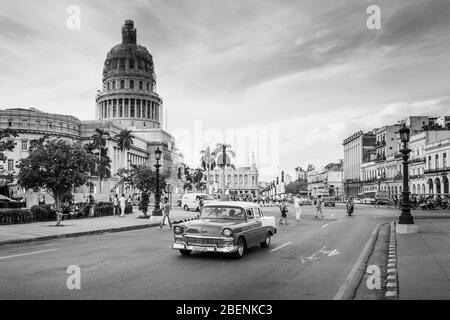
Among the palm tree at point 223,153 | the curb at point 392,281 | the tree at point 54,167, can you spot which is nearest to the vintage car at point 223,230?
the curb at point 392,281

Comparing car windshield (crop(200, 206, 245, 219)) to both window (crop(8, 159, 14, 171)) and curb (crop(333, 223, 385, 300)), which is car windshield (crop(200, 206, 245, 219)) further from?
window (crop(8, 159, 14, 171))

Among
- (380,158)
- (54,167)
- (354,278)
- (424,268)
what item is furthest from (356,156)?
(354,278)

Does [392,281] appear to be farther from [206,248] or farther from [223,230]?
[206,248]

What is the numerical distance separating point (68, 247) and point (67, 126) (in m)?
94.9

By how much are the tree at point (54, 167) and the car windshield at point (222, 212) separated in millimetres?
15344

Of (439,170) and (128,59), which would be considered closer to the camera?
(439,170)

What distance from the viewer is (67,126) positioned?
106 m

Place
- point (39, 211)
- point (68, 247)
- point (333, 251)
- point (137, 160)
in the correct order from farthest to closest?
point (137, 160), point (39, 211), point (68, 247), point (333, 251)

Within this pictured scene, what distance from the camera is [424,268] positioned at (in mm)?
10914

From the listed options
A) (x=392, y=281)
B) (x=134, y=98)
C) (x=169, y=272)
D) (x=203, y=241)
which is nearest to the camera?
(x=392, y=281)

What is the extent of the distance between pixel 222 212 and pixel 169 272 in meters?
3.70
